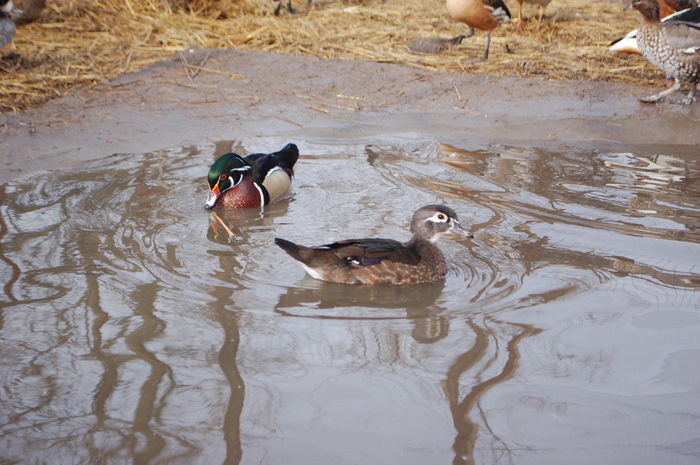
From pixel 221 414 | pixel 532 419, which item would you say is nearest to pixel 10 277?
pixel 221 414

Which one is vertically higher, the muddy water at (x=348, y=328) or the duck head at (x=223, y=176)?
the duck head at (x=223, y=176)

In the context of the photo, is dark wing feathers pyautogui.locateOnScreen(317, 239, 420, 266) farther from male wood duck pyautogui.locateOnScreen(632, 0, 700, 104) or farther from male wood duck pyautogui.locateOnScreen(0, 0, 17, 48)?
male wood duck pyautogui.locateOnScreen(0, 0, 17, 48)

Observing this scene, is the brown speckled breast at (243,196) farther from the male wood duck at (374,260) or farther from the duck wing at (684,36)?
the duck wing at (684,36)

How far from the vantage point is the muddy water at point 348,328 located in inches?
147

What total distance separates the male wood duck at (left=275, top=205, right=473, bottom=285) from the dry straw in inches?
201

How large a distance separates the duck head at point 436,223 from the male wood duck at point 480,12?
5935 mm

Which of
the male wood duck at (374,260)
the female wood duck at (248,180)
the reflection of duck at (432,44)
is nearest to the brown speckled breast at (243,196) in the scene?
the female wood duck at (248,180)

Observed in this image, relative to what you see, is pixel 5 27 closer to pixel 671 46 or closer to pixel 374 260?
pixel 374 260

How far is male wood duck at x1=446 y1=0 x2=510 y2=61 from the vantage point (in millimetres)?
10828

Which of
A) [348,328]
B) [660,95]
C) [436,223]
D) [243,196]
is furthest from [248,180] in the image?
[660,95]

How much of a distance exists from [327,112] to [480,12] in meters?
2.95

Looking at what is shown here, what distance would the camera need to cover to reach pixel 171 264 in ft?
18.4

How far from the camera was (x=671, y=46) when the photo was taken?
9.12 m

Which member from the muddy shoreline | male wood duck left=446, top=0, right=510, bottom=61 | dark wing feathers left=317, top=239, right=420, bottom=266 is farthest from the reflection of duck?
dark wing feathers left=317, top=239, right=420, bottom=266
